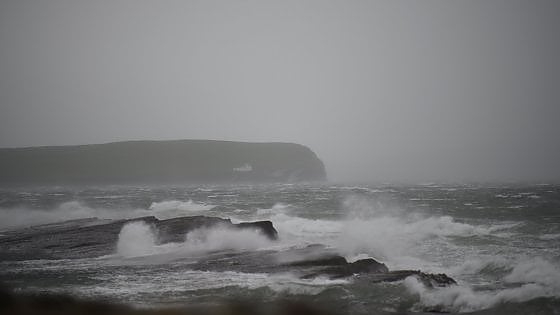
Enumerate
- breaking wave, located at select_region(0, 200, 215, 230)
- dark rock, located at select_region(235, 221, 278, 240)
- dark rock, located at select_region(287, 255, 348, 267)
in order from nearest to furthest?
dark rock, located at select_region(287, 255, 348, 267), dark rock, located at select_region(235, 221, 278, 240), breaking wave, located at select_region(0, 200, 215, 230)

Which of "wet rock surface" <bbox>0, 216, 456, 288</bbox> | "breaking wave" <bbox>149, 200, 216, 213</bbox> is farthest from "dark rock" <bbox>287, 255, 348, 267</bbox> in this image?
"breaking wave" <bbox>149, 200, 216, 213</bbox>

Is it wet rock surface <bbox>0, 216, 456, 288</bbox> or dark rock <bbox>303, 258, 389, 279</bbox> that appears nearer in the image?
dark rock <bbox>303, 258, 389, 279</bbox>

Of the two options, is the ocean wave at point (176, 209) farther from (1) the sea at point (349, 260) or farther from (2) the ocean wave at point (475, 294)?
(2) the ocean wave at point (475, 294)

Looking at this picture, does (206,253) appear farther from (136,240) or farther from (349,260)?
(349,260)

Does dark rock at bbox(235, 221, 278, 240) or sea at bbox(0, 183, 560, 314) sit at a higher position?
dark rock at bbox(235, 221, 278, 240)

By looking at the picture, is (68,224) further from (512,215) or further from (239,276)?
(512,215)

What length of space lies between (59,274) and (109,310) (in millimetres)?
15581

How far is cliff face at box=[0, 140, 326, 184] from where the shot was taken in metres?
130

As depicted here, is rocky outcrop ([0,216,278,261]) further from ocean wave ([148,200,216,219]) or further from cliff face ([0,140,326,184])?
cliff face ([0,140,326,184])

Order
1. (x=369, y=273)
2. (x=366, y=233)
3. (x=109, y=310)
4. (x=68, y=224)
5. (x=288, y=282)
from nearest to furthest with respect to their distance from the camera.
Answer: (x=109, y=310), (x=288, y=282), (x=369, y=273), (x=366, y=233), (x=68, y=224)

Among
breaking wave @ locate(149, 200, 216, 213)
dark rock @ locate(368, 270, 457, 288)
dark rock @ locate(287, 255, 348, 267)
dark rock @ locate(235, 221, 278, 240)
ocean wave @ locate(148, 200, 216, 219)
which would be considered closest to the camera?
dark rock @ locate(368, 270, 457, 288)

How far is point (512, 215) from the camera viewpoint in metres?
32.7

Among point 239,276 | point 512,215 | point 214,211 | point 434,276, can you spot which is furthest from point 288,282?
point 214,211

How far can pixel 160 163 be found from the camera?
14325 centimetres
